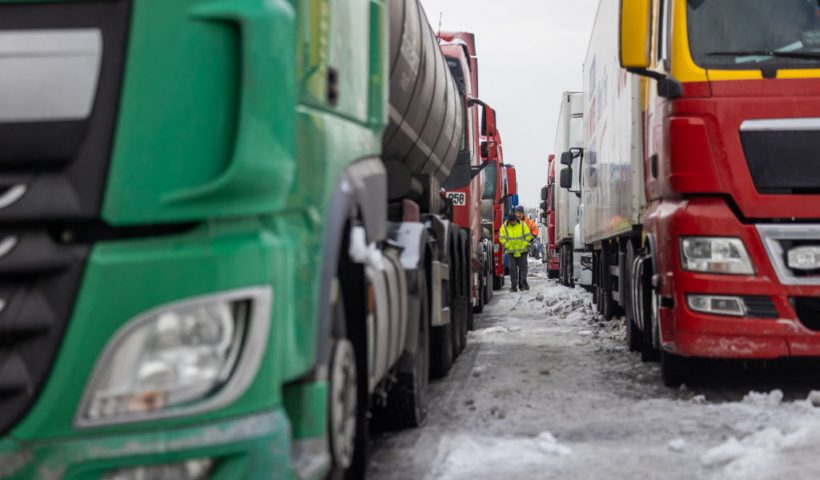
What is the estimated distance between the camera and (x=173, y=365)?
2748 mm

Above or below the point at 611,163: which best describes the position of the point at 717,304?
below

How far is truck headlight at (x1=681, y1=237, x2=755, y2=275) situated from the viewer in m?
6.86

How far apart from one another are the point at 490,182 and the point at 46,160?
1791 centimetres

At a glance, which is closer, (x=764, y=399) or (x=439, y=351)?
(x=764, y=399)

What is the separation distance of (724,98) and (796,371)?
3048 mm

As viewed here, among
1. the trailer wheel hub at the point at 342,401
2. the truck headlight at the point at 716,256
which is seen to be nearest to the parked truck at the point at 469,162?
the truck headlight at the point at 716,256

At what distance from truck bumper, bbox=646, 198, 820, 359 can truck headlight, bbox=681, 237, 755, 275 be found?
0.11 ft

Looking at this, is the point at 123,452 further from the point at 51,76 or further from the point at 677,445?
the point at 677,445

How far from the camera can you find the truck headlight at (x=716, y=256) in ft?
22.5

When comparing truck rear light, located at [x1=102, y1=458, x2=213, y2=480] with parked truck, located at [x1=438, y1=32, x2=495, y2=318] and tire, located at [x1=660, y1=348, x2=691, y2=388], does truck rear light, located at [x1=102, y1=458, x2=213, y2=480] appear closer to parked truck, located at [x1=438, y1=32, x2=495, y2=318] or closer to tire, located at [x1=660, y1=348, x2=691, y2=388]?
tire, located at [x1=660, y1=348, x2=691, y2=388]

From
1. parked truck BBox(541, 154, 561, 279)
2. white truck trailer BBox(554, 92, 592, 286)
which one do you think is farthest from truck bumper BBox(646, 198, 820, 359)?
parked truck BBox(541, 154, 561, 279)

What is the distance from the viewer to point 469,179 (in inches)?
478

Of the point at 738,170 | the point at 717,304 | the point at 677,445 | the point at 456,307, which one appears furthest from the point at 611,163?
the point at 677,445

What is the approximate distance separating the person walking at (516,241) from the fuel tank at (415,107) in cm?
1406
